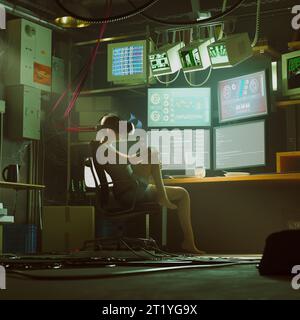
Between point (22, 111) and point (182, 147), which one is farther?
point (22, 111)

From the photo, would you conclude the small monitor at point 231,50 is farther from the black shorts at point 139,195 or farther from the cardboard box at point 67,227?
the cardboard box at point 67,227

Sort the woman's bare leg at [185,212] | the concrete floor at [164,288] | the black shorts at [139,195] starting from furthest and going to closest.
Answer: the woman's bare leg at [185,212]
the black shorts at [139,195]
the concrete floor at [164,288]

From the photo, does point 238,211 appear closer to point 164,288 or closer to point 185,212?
point 185,212

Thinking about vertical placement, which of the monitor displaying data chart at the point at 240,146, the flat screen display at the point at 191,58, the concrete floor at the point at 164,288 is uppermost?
the flat screen display at the point at 191,58

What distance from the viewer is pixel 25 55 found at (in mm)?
5512

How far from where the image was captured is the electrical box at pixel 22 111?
5426 mm

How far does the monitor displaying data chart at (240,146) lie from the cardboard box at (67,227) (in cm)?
119

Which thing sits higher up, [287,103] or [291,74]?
[291,74]

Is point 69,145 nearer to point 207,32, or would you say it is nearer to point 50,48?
point 50,48

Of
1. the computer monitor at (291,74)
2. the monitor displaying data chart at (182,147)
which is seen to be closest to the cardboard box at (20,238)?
the monitor displaying data chart at (182,147)

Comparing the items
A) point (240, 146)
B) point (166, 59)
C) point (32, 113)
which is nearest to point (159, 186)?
point (240, 146)

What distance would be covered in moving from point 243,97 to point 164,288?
3.14m
